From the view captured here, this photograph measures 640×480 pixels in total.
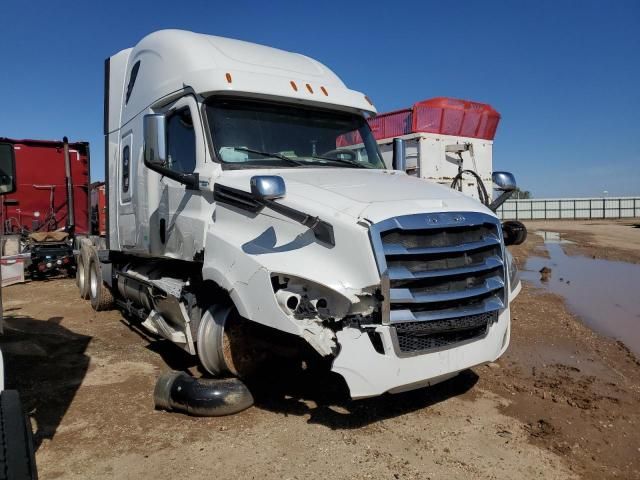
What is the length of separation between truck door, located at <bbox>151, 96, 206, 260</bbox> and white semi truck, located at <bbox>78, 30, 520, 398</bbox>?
2 centimetres

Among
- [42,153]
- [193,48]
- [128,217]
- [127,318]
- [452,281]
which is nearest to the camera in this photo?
[452,281]

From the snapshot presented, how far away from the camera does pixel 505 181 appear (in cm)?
503

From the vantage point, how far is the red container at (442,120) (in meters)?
9.45

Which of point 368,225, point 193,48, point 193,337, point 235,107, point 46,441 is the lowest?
point 46,441

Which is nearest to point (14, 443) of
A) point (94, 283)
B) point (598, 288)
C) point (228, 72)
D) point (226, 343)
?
point (226, 343)

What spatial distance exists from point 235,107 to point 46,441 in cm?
320

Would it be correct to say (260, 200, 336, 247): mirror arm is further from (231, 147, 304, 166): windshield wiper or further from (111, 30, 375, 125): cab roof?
(111, 30, 375, 125): cab roof

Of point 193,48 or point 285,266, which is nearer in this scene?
point 285,266

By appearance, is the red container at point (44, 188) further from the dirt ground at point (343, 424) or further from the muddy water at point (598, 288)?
the muddy water at point (598, 288)

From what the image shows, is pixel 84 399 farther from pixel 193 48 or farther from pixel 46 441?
pixel 193 48

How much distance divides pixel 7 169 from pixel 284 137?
8.60 ft

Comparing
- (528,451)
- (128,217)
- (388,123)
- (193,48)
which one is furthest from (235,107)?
(388,123)

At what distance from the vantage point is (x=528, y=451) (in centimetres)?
378

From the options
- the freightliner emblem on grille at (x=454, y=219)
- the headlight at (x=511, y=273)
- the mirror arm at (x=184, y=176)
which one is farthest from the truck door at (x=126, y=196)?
the headlight at (x=511, y=273)
